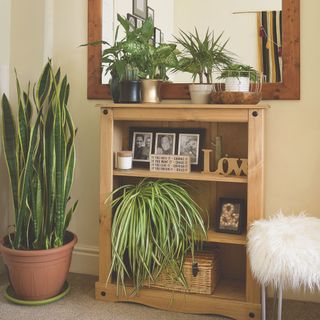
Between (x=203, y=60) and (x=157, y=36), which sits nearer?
(x=203, y=60)

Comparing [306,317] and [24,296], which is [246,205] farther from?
[24,296]

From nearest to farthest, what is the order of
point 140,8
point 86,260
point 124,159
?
point 124,159 < point 140,8 < point 86,260

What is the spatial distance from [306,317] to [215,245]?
0.58m

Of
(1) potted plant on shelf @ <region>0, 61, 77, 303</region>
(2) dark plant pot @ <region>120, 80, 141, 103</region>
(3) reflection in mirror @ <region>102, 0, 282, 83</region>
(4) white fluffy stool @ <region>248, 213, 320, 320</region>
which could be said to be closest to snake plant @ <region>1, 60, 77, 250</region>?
(1) potted plant on shelf @ <region>0, 61, 77, 303</region>

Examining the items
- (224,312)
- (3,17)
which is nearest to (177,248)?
(224,312)

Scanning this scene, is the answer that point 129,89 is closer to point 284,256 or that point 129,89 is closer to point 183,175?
point 183,175

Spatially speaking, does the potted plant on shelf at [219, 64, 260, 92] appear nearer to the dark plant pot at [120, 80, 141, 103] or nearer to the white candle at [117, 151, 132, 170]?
the dark plant pot at [120, 80, 141, 103]

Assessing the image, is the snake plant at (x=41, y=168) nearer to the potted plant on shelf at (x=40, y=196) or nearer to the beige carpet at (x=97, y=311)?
the potted plant on shelf at (x=40, y=196)

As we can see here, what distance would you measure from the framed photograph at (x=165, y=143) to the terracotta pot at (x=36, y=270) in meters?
0.71

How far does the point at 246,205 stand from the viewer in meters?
2.31

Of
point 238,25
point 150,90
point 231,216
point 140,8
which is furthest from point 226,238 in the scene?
point 140,8

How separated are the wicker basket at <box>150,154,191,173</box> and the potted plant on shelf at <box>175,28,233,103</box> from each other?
12.2 inches

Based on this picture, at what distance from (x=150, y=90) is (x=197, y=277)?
0.99m

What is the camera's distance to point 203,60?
7.41 feet
